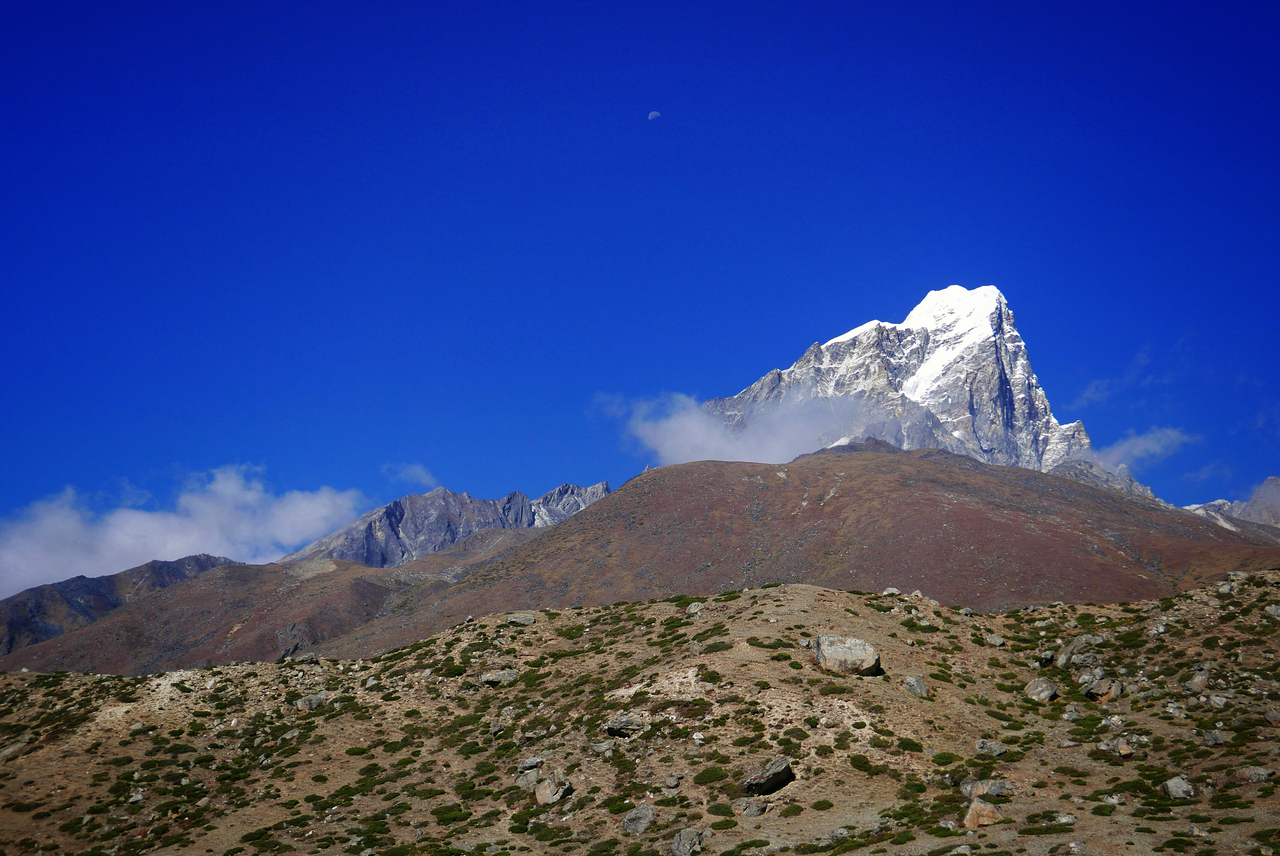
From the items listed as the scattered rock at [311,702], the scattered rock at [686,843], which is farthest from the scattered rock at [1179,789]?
the scattered rock at [311,702]

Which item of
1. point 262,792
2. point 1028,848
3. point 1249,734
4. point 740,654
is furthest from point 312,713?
point 1249,734

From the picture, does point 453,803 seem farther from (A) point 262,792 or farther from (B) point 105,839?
(B) point 105,839

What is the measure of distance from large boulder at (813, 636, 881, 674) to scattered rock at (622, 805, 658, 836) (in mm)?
19991

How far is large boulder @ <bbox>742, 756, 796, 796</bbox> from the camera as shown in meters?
45.8

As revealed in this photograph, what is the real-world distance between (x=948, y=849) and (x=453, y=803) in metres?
33.3

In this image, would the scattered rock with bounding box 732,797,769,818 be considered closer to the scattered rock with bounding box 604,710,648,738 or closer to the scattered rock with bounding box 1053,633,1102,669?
the scattered rock with bounding box 604,710,648,738

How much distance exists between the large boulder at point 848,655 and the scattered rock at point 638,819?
1999 centimetres

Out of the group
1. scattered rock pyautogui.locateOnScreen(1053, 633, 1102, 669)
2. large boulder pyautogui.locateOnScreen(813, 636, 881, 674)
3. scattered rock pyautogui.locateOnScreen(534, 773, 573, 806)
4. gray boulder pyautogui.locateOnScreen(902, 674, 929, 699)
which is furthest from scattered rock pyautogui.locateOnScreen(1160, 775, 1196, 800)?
scattered rock pyautogui.locateOnScreen(534, 773, 573, 806)

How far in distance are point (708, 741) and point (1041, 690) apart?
2812cm

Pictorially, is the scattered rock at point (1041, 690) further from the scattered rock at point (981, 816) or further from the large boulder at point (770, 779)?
the large boulder at point (770, 779)

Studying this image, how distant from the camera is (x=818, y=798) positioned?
45094mm

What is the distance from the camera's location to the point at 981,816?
3869 centimetres

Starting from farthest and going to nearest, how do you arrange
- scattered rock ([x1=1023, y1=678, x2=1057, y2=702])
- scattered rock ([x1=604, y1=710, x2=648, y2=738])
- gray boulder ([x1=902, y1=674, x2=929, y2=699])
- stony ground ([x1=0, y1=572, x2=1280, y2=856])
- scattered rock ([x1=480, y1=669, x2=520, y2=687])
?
scattered rock ([x1=480, y1=669, x2=520, y2=687]), scattered rock ([x1=1023, y1=678, x2=1057, y2=702]), gray boulder ([x1=902, y1=674, x2=929, y2=699]), scattered rock ([x1=604, y1=710, x2=648, y2=738]), stony ground ([x1=0, y1=572, x2=1280, y2=856])

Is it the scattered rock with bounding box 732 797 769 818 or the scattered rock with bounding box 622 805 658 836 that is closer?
the scattered rock with bounding box 732 797 769 818
